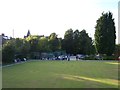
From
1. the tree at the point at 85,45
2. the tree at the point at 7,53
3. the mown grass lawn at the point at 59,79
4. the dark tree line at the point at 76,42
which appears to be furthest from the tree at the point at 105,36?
the mown grass lawn at the point at 59,79

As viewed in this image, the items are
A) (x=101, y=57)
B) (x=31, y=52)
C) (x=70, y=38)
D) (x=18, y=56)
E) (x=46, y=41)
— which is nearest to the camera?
(x=18, y=56)

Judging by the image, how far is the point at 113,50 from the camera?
74.2 meters

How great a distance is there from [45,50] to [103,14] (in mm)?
17410

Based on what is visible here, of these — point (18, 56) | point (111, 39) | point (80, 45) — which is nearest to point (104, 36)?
point (111, 39)

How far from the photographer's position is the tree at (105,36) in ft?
238

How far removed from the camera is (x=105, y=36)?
238 ft

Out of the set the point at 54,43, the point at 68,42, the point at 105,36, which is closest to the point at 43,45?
the point at 54,43

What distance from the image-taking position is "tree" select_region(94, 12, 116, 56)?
7250 cm

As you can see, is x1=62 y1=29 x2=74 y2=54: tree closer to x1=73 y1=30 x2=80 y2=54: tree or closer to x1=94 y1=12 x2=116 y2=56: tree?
x1=73 y1=30 x2=80 y2=54: tree

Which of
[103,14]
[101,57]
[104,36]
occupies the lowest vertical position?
[101,57]

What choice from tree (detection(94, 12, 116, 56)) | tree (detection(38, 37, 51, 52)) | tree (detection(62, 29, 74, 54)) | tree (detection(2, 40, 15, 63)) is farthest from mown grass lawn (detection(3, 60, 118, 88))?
tree (detection(62, 29, 74, 54))

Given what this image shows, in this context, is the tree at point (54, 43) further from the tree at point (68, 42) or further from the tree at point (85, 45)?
the tree at point (85, 45)

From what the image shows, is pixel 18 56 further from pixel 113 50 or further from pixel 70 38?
pixel 70 38

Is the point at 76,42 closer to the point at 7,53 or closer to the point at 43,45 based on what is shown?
the point at 43,45
